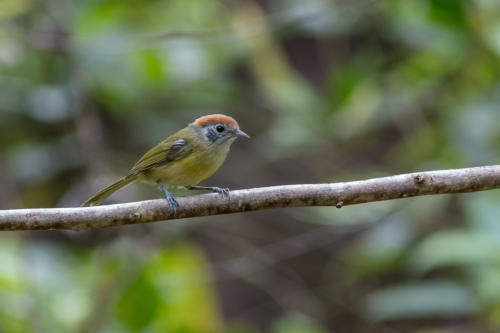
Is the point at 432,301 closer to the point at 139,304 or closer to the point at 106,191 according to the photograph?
the point at 139,304

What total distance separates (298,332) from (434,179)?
2.19 meters

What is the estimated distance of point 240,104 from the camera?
6234 millimetres

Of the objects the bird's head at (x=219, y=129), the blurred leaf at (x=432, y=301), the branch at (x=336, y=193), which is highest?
the bird's head at (x=219, y=129)

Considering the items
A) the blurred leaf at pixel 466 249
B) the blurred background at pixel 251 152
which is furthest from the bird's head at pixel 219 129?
the blurred leaf at pixel 466 249

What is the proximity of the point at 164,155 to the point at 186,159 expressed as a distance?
6.0 inches

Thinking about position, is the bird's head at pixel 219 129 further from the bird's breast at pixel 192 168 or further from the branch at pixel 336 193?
the branch at pixel 336 193

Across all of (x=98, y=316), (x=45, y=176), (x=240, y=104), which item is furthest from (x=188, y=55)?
(x=98, y=316)

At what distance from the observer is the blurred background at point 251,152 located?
175 inches

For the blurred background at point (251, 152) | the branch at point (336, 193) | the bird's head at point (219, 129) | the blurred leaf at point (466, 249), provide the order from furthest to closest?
the blurred background at point (251, 152) → the bird's head at point (219, 129) → the blurred leaf at point (466, 249) → the branch at point (336, 193)

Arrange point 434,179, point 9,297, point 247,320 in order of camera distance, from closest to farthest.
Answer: point 434,179 < point 9,297 < point 247,320

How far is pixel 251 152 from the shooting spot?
23.4ft

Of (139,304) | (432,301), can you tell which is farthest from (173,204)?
(432,301)

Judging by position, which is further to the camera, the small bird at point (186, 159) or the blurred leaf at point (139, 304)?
the blurred leaf at point (139, 304)

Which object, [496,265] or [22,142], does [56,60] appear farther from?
[496,265]
